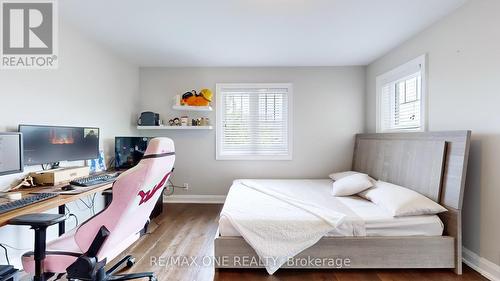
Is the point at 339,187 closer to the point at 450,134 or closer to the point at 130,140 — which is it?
the point at 450,134

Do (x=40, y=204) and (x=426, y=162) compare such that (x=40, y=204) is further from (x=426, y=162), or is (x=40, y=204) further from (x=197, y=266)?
(x=426, y=162)

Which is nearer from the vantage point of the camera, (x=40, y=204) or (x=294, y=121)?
(x=40, y=204)

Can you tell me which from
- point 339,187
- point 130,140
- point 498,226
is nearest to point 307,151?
point 339,187

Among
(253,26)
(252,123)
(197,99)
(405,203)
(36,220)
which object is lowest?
(405,203)

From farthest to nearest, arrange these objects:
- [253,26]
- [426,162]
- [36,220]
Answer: [253,26] < [426,162] < [36,220]

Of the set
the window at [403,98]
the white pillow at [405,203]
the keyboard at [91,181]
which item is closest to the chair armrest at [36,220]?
the keyboard at [91,181]

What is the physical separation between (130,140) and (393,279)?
3495mm

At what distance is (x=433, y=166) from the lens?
2.37 m

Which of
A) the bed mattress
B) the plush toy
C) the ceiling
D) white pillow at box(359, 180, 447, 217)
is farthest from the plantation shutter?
the plush toy

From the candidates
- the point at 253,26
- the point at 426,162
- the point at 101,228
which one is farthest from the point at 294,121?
the point at 101,228

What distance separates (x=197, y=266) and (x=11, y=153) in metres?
1.73

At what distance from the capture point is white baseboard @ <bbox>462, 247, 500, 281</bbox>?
1.98 m

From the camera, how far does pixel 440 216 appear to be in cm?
226

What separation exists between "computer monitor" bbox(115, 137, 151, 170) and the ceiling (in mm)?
1269
